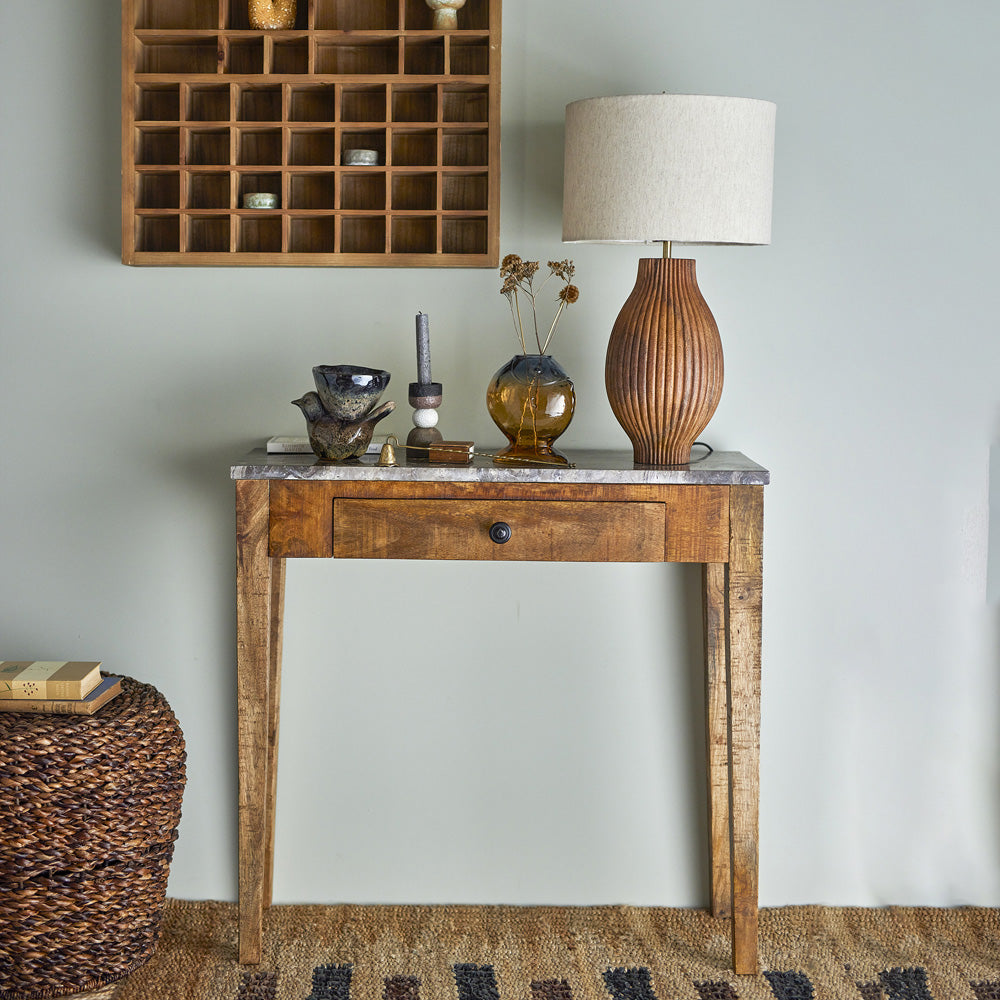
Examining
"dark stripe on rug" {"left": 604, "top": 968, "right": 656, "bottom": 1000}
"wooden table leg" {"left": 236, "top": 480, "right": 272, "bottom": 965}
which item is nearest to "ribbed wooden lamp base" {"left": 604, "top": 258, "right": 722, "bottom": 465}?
"wooden table leg" {"left": 236, "top": 480, "right": 272, "bottom": 965}

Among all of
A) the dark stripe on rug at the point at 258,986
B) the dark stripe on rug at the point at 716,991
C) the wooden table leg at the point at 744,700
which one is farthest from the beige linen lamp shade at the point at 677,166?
the dark stripe on rug at the point at 258,986

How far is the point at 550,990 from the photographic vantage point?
197 cm

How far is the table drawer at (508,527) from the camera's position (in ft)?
6.08

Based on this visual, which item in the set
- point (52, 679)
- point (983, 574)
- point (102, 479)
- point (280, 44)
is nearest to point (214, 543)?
point (102, 479)

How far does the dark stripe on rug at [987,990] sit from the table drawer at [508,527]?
3.38 ft

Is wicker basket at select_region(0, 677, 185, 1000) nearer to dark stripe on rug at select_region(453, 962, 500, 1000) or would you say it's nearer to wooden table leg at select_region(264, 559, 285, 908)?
wooden table leg at select_region(264, 559, 285, 908)

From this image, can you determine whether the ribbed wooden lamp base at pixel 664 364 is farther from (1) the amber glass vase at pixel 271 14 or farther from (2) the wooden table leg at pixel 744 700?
(1) the amber glass vase at pixel 271 14

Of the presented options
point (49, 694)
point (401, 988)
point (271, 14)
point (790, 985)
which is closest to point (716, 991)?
point (790, 985)

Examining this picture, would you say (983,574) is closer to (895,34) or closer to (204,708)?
(895,34)

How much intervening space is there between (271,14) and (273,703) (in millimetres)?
1396

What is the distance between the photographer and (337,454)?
190 centimetres

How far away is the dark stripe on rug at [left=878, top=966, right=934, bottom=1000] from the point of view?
1.96m

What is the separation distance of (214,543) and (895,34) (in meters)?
1.76

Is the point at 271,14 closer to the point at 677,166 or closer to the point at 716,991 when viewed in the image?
the point at 677,166
